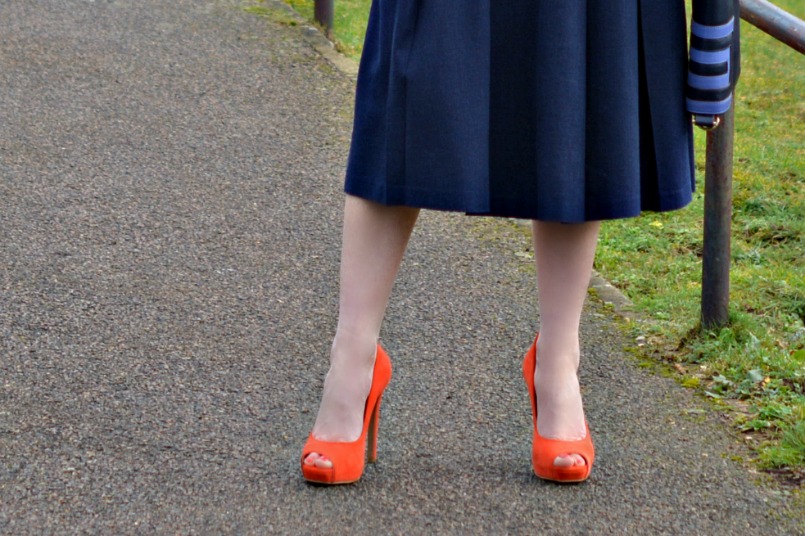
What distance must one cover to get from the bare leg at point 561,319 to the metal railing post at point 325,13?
404 cm

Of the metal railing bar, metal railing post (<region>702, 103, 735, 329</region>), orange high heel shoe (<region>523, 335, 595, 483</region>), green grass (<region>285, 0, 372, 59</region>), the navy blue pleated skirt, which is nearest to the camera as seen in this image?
the navy blue pleated skirt

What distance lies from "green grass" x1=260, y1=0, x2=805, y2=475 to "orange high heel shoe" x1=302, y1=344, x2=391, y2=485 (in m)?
0.84

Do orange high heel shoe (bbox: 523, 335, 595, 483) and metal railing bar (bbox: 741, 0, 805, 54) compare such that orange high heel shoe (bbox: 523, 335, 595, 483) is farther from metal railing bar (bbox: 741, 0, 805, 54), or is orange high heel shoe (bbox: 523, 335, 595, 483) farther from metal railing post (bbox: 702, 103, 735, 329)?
metal railing bar (bbox: 741, 0, 805, 54)

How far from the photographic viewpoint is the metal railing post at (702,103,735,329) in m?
2.81

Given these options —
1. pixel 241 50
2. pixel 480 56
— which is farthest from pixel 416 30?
pixel 241 50

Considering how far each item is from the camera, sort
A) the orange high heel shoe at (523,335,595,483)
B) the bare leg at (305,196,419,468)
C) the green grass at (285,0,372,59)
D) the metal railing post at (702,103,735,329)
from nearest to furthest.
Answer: the bare leg at (305,196,419,468), the orange high heel shoe at (523,335,595,483), the metal railing post at (702,103,735,329), the green grass at (285,0,372,59)

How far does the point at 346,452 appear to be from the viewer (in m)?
2.25

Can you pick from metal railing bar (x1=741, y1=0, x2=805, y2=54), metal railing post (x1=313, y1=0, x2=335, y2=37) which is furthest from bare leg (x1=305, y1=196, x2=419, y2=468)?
metal railing post (x1=313, y1=0, x2=335, y2=37)

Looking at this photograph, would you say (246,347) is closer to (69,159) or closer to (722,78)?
(722,78)

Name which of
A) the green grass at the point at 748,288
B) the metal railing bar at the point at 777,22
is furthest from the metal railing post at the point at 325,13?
the metal railing bar at the point at 777,22

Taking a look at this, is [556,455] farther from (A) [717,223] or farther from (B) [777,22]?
(B) [777,22]

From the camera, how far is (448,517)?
2180 mm

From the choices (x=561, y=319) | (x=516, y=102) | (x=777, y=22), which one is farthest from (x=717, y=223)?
(x=516, y=102)

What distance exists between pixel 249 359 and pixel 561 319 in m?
0.91
